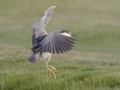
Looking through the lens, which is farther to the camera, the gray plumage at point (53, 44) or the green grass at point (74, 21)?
the green grass at point (74, 21)

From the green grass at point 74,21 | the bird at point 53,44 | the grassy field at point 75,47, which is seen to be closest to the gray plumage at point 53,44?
the bird at point 53,44

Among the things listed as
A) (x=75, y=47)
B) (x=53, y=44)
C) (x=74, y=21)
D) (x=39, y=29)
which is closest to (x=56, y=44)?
(x=53, y=44)

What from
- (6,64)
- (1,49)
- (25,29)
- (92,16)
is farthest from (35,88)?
(92,16)

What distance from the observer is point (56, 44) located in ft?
22.7

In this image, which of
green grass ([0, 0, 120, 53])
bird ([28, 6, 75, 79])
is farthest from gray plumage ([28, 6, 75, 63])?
green grass ([0, 0, 120, 53])

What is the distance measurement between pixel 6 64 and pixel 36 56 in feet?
7.27

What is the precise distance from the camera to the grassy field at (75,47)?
6465mm

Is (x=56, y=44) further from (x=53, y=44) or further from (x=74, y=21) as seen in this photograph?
(x=74, y=21)

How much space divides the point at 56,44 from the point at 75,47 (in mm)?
9038

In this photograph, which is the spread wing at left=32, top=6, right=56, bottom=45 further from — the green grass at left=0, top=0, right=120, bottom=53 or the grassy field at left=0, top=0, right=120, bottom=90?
the green grass at left=0, top=0, right=120, bottom=53

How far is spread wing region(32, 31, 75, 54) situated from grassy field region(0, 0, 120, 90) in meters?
0.56

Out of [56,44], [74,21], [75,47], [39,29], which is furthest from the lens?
[74,21]

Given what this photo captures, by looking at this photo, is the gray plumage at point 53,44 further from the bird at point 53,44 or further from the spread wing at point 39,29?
the spread wing at point 39,29

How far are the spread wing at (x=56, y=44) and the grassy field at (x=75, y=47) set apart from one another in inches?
21.9
